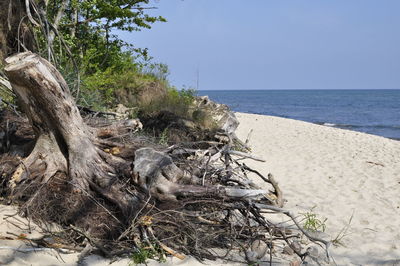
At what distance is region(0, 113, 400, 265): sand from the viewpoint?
4520mm

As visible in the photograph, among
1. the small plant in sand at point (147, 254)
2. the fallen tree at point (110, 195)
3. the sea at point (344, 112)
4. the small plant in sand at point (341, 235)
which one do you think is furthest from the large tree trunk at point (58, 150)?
the sea at point (344, 112)

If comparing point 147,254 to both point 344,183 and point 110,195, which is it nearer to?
point 110,195

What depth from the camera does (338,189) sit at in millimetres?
8320

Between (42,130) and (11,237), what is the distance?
1264mm

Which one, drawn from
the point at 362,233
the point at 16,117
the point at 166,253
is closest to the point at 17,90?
the point at 16,117

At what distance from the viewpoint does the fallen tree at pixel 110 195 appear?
4.23 metres

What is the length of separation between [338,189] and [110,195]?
211 inches

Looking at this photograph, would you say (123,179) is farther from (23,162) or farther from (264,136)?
(264,136)

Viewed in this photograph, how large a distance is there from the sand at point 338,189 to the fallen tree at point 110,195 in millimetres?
296

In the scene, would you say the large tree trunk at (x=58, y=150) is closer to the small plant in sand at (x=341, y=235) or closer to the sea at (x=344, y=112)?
the small plant in sand at (x=341, y=235)

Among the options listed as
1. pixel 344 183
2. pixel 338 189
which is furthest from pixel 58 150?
pixel 344 183

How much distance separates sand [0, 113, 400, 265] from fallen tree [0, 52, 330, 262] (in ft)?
0.97

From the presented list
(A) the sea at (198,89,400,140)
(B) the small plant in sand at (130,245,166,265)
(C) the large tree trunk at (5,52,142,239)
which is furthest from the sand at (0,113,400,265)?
(A) the sea at (198,89,400,140)

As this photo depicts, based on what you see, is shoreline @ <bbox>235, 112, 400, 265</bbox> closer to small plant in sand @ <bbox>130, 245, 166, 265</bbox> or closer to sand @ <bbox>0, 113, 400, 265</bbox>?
sand @ <bbox>0, 113, 400, 265</bbox>
